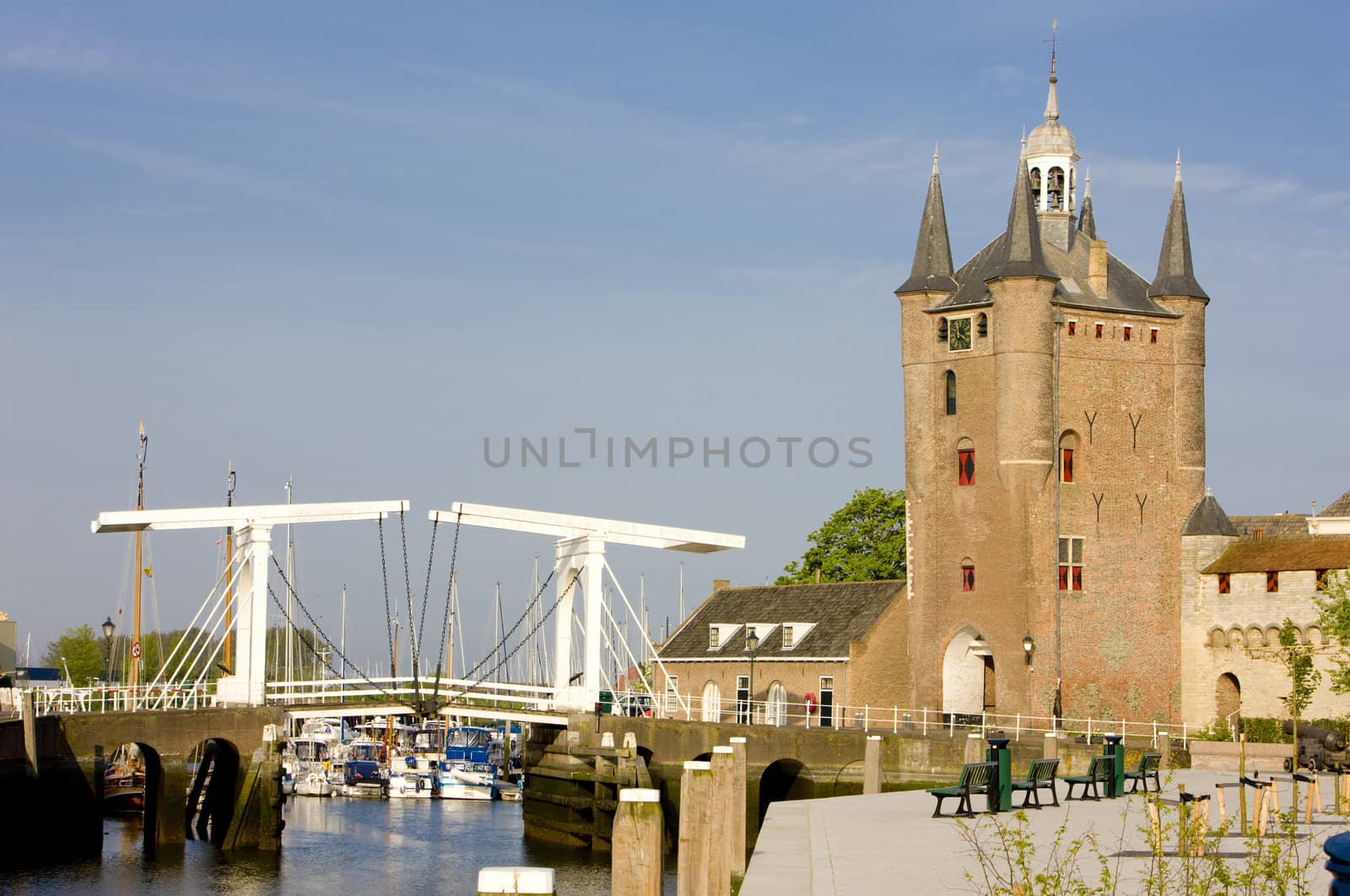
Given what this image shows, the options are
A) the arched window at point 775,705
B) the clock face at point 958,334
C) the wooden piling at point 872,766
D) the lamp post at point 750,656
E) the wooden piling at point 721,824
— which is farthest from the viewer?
the arched window at point 775,705

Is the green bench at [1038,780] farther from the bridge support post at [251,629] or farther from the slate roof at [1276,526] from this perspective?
the slate roof at [1276,526]

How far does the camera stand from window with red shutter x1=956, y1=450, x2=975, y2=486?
1698 inches

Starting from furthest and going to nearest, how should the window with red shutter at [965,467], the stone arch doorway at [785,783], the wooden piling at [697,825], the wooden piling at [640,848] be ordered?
the window with red shutter at [965,467], the stone arch doorway at [785,783], the wooden piling at [697,825], the wooden piling at [640,848]

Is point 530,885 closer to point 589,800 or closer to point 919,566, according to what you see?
point 589,800

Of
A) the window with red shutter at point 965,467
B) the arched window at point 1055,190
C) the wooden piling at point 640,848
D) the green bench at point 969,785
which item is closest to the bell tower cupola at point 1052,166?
the arched window at point 1055,190

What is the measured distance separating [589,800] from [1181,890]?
25502mm

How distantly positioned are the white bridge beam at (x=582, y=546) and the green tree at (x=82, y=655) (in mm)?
50885

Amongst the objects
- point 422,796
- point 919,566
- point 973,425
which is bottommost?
point 422,796

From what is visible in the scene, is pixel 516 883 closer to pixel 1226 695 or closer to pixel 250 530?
pixel 250 530

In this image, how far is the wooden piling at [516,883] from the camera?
6.93 m

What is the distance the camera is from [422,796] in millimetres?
56688

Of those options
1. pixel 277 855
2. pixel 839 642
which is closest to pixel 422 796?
pixel 839 642

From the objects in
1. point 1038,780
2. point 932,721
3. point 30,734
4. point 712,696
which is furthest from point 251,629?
point 1038,780

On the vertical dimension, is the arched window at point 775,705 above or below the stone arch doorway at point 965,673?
below
